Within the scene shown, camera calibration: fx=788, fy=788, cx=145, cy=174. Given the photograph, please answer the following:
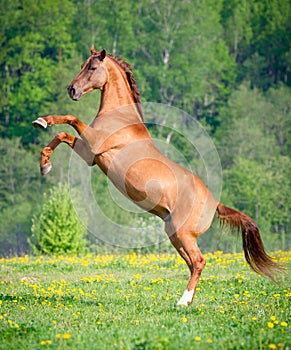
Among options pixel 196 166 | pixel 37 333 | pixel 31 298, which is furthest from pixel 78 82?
pixel 196 166

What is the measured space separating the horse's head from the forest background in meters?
40.7

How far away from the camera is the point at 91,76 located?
1127 cm

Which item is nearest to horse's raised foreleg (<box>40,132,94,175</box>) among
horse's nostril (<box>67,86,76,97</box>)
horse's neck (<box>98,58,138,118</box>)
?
horse's nostril (<box>67,86,76,97</box>)

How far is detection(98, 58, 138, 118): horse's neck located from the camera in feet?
37.6

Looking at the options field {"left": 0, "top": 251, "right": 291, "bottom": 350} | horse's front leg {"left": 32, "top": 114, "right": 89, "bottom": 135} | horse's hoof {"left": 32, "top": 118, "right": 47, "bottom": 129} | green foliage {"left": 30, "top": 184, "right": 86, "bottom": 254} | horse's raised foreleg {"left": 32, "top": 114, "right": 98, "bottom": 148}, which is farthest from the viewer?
green foliage {"left": 30, "top": 184, "right": 86, "bottom": 254}

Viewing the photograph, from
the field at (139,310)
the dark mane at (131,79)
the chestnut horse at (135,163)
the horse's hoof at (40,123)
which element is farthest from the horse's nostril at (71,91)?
the field at (139,310)

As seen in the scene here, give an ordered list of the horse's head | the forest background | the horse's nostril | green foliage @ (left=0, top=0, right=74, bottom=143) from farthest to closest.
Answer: green foliage @ (left=0, top=0, right=74, bottom=143), the forest background, the horse's head, the horse's nostril

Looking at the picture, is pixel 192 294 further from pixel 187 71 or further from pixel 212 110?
pixel 212 110

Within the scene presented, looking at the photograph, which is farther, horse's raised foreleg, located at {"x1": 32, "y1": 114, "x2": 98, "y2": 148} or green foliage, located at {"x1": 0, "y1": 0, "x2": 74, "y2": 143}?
green foliage, located at {"x1": 0, "y1": 0, "x2": 74, "y2": 143}

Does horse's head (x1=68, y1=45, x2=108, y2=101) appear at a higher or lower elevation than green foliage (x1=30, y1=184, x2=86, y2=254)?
higher

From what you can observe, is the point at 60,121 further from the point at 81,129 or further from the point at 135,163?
the point at 135,163

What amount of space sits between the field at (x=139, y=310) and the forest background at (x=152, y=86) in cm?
3688

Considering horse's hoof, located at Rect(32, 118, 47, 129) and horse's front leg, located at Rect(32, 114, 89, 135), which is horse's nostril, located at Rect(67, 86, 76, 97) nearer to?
horse's front leg, located at Rect(32, 114, 89, 135)

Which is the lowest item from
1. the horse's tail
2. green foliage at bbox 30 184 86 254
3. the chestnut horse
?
green foliage at bbox 30 184 86 254
